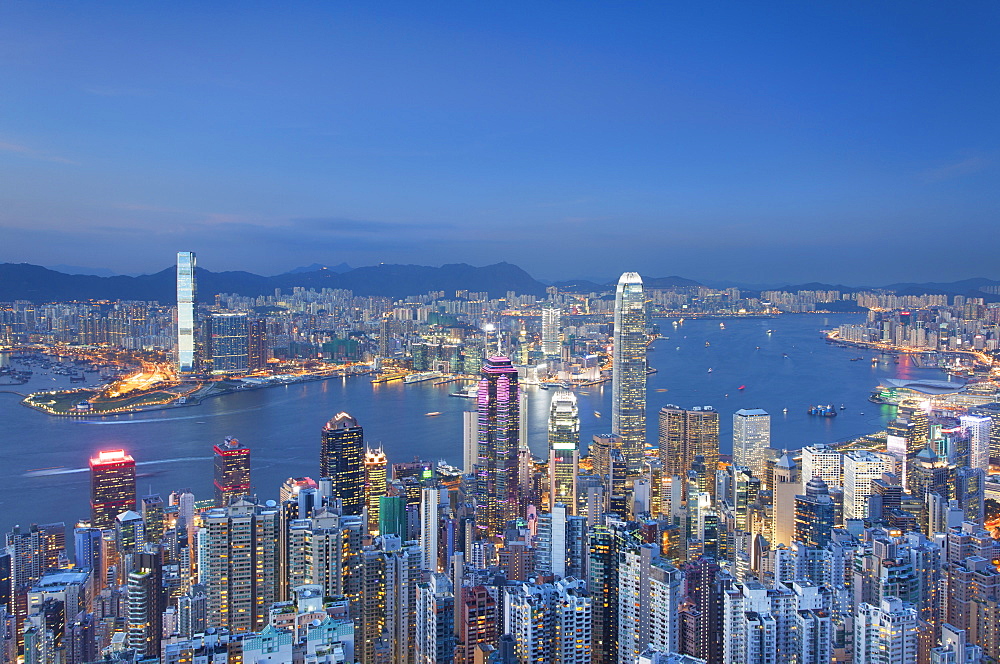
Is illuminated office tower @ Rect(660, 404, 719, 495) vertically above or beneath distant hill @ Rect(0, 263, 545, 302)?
beneath

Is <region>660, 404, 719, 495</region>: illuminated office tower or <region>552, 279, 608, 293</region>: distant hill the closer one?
<region>660, 404, 719, 495</region>: illuminated office tower

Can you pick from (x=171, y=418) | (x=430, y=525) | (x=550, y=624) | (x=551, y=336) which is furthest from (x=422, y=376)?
(x=550, y=624)

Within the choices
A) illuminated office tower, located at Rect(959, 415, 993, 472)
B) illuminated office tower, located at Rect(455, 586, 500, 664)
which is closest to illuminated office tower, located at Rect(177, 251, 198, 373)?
illuminated office tower, located at Rect(455, 586, 500, 664)

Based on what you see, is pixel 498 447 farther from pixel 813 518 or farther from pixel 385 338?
pixel 385 338

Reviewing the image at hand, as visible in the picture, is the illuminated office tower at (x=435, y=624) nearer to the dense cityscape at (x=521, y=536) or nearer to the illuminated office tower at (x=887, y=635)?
the dense cityscape at (x=521, y=536)

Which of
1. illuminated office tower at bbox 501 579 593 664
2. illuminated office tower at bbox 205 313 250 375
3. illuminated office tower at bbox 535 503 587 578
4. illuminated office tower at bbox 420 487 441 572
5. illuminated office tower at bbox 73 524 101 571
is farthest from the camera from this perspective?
illuminated office tower at bbox 205 313 250 375

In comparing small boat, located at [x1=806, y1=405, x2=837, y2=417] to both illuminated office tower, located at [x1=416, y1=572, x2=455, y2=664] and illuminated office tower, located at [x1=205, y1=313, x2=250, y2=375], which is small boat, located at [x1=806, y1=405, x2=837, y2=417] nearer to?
illuminated office tower, located at [x1=416, y1=572, x2=455, y2=664]

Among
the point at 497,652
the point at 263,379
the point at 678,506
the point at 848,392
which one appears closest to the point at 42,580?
the point at 497,652
